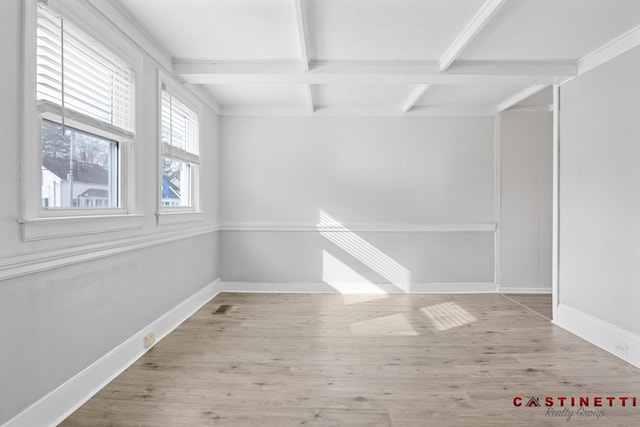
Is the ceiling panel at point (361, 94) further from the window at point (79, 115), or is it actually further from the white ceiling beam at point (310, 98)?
the window at point (79, 115)

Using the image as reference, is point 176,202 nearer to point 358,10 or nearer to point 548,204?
point 358,10

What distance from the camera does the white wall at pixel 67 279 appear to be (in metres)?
1.59

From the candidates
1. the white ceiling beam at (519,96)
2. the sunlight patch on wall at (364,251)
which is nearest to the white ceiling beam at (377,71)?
the white ceiling beam at (519,96)

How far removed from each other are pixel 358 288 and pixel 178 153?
2838 mm

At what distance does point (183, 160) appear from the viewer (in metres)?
3.61

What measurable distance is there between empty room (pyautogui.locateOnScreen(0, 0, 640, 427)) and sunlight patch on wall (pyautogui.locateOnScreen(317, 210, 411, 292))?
0.03m

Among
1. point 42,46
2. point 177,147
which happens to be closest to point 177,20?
point 42,46

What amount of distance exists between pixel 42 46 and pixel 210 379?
7.28ft

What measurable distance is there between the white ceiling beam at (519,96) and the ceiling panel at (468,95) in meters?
0.05

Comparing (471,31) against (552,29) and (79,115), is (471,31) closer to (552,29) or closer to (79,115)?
(552,29)

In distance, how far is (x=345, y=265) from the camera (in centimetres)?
475

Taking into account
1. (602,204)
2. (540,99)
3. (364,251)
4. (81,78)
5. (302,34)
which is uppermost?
(540,99)

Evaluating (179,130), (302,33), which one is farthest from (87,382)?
(302,33)

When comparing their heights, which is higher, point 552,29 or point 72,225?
point 552,29
